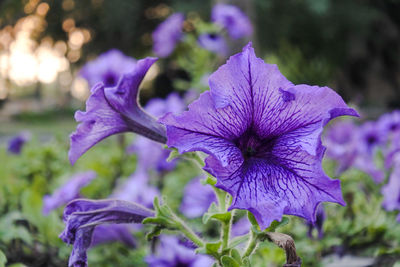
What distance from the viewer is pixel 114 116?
0.82 metres

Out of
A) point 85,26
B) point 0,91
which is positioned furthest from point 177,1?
point 0,91

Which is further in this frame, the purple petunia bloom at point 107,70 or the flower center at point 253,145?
the purple petunia bloom at point 107,70

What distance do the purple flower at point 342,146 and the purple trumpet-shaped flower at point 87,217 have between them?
1209 millimetres

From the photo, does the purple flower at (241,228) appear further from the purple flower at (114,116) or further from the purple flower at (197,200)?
the purple flower at (114,116)

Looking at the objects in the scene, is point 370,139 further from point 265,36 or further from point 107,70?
point 265,36

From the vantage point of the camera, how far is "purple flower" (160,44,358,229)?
62 cm

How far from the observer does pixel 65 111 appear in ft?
75.0

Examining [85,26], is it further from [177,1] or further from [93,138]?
[93,138]

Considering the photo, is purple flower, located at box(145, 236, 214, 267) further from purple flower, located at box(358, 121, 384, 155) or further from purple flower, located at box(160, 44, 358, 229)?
purple flower, located at box(358, 121, 384, 155)

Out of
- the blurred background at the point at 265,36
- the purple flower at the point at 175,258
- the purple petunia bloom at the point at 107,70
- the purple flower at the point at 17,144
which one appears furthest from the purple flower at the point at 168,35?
the blurred background at the point at 265,36

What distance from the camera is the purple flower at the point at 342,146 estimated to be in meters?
1.80

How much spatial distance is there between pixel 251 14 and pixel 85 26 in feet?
49.4

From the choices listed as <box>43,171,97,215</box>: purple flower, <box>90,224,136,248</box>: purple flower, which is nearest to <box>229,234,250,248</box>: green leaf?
<box>90,224,136,248</box>: purple flower

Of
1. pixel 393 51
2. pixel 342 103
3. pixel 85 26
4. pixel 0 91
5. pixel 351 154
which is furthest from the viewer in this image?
pixel 0 91
